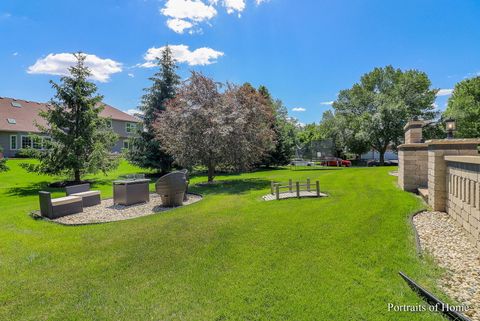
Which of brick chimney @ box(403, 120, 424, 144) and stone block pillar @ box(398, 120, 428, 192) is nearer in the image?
stone block pillar @ box(398, 120, 428, 192)

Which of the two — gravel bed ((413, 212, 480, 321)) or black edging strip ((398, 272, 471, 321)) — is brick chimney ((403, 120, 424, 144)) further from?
black edging strip ((398, 272, 471, 321))

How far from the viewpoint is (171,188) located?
344 inches

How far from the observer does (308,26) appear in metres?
14.9

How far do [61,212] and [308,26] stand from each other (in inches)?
563

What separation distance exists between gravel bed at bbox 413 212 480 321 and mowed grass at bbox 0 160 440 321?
235mm

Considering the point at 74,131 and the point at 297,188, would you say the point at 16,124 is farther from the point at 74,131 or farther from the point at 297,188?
the point at 297,188

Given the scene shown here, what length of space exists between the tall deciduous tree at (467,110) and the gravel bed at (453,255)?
98.7 feet

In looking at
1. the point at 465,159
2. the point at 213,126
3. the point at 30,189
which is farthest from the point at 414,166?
the point at 30,189

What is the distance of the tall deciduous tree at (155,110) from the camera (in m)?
19.7

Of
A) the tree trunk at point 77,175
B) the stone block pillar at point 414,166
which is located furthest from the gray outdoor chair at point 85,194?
the stone block pillar at point 414,166

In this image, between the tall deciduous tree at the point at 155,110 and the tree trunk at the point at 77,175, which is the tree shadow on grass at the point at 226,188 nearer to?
the tree trunk at the point at 77,175

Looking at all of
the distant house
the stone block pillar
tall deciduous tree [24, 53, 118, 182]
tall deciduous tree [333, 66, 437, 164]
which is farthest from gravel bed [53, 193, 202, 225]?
Result: tall deciduous tree [333, 66, 437, 164]

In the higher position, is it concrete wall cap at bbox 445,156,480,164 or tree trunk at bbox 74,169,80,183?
concrete wall cap at bbox 445,156,480,164

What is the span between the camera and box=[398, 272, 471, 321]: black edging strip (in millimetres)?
2555
